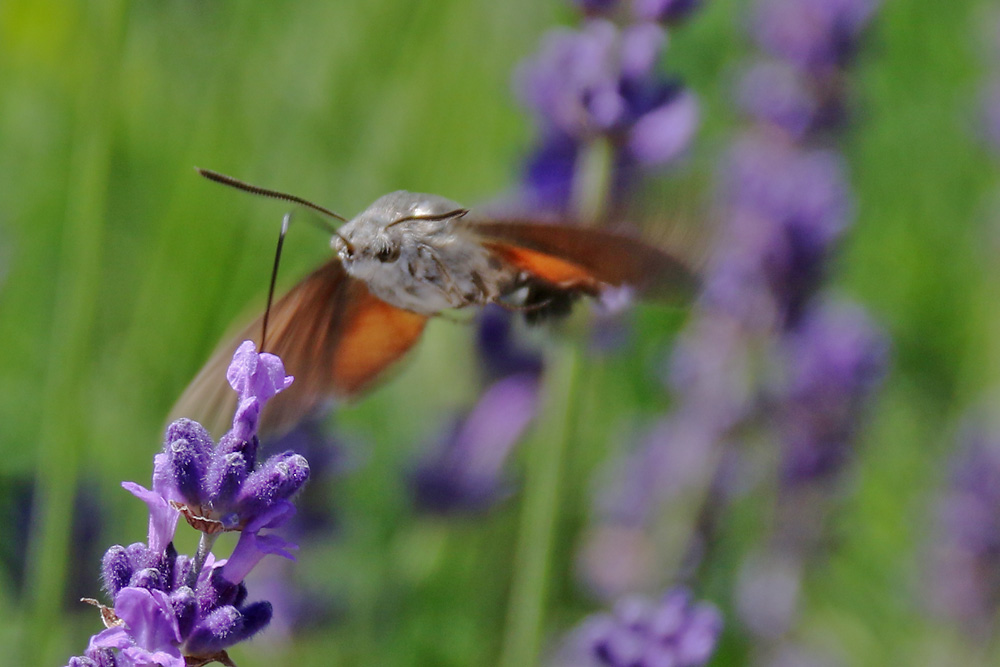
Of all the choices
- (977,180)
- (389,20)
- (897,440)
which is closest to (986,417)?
(897,440)

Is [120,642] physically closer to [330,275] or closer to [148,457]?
[330,275]

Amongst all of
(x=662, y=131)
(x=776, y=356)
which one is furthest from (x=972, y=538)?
(x=662, y=131)

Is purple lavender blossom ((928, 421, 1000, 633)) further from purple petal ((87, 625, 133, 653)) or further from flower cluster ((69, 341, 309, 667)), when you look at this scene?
purple petal ((87, 625, 133, 653))

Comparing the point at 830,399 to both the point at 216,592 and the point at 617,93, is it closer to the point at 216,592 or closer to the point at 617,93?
the point at 617,93

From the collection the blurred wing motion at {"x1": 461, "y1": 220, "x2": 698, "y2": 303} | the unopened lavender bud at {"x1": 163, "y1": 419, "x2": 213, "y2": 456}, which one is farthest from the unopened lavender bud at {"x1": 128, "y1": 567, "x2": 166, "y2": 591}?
the blurred wing motion at {"x1": 461, "y1": 220, "x2": 698, "y2": 303}

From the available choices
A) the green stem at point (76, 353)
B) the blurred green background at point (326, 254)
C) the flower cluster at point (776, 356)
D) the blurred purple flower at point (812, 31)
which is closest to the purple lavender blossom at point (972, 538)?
the blurred green background at point (326, 254)
